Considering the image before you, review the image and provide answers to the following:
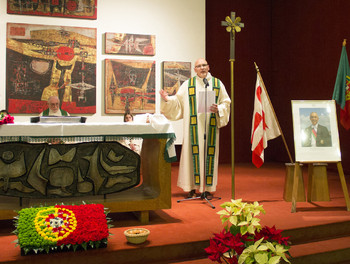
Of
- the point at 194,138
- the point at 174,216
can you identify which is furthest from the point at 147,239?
the point at 194,138

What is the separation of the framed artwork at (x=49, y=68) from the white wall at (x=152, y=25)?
0.36 feet

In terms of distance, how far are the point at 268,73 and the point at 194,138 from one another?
5.21 metres

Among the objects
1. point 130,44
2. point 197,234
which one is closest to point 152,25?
point 130,44

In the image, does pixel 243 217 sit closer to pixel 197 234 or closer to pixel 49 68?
pixel 197 234

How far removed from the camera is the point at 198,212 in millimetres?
4691

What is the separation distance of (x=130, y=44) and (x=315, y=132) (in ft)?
13.1

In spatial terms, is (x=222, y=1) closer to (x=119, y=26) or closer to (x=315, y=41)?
(x=315, y=41)

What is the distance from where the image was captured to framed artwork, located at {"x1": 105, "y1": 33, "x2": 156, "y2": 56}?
751 cm

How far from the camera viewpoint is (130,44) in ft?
25.1

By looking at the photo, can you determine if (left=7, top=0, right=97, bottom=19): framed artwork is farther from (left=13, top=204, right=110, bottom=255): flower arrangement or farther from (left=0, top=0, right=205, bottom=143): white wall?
(left=13, top=204, right=110, bottom=255): flower arrangement

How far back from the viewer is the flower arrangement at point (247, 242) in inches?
107

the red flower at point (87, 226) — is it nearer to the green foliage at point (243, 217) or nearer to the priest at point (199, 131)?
the green foliage at point (243, 217)

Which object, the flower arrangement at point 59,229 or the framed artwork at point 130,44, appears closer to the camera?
the flower arrangement at point 59,229

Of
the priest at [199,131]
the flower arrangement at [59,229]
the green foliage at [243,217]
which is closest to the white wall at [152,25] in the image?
the priest at [199,131]
